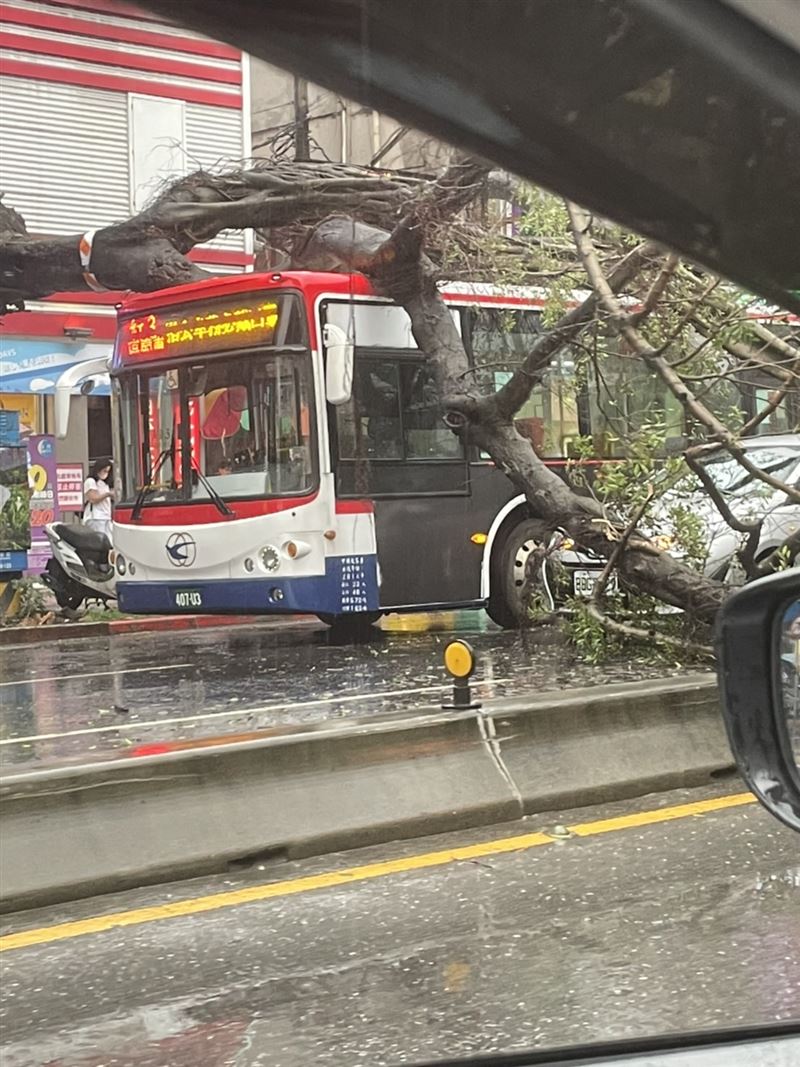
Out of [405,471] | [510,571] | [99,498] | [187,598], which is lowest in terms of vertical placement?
[187,598]

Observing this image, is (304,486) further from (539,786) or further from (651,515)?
(539,786)

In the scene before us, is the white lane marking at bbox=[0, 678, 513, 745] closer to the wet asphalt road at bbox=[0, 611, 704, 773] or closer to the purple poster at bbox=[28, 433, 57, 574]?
the wet asphalt road at bbox=[0, 611, 704, 773]

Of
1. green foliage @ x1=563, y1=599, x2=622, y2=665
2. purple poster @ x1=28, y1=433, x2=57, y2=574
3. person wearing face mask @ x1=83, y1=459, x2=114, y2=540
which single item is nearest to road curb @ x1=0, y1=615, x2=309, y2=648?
purple poster @ x1=28, y1=433, x2=57, y2=574

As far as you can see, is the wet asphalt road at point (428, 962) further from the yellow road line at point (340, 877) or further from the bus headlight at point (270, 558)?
the bus headlight at point (270, 558)

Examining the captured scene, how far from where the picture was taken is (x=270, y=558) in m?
9.66

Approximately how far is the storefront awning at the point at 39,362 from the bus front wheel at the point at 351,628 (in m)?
2.62

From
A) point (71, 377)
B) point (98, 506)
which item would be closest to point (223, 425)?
point (71, 377)

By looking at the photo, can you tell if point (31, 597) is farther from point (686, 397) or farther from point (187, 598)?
point (686, 397)

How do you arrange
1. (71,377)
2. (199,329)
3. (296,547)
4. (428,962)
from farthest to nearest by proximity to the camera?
(71,377) < (296,547) < (199,329) < (428,962)

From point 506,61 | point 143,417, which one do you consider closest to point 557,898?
point 506,61

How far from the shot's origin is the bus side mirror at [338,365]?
9.53 metres

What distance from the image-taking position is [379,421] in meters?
9.98

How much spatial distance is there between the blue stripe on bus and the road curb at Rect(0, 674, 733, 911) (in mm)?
3703

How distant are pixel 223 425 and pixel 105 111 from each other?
20.6 feet
